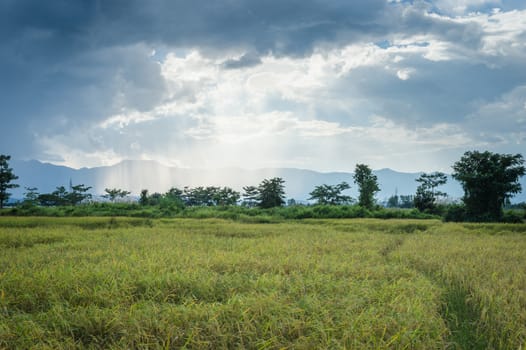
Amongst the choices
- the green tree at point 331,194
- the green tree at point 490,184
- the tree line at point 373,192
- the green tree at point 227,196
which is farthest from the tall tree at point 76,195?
the green tree at point 490,184

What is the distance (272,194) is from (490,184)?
18.4 m

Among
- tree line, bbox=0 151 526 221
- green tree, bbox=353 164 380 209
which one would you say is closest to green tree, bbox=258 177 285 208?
tree line, bbox=0 151 526 221

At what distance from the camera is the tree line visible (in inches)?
821

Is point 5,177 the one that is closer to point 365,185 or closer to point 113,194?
point 113,194

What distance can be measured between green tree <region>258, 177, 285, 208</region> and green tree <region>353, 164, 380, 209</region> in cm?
756

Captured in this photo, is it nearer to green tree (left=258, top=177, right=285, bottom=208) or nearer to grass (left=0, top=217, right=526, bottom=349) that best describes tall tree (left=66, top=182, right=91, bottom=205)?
green tree (left=258, top=177, right=285, bottom=208)

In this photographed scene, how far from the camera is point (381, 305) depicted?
402cm

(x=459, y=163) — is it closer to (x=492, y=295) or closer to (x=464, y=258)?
(x=464, y=258)

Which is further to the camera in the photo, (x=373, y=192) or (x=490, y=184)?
(x=373, y=192)

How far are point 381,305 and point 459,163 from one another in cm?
2259

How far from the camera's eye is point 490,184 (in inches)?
815

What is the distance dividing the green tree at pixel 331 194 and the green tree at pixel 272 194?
19.2 ft

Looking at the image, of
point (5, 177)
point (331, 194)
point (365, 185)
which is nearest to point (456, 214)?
point (365, 185)

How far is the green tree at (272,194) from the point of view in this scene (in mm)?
32969
